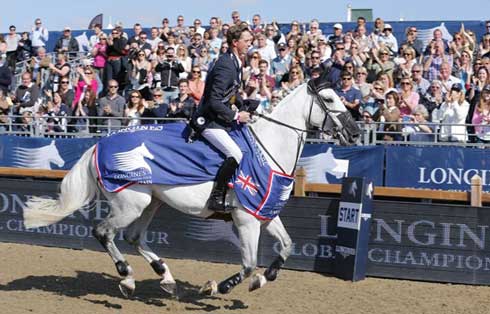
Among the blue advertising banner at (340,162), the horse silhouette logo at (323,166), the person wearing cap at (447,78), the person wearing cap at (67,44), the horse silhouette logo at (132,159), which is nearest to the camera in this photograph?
the horse silhouette logo at (132,159)

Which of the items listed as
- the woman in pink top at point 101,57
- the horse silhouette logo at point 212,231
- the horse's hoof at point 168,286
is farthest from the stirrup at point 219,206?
the woman in pink top at point 101,57

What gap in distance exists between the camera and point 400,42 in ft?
63.9

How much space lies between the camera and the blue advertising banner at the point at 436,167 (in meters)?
12.8

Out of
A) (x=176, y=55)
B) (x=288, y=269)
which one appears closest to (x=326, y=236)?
(x=288, y=269)

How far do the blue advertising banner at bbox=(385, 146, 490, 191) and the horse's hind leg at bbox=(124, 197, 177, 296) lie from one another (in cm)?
467

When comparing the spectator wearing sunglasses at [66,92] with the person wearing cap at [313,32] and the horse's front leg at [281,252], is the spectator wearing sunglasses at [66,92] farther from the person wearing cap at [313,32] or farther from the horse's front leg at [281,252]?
the horse's front leg at [281,252]

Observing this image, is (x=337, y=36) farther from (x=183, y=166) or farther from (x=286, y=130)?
(x=183, y=166)

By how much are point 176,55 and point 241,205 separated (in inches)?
398

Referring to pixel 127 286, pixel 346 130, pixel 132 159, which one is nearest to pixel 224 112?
pixel 132 159

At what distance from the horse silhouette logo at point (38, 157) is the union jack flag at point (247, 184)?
26.3 feet

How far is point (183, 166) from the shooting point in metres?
9.23

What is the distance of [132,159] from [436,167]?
5.50m

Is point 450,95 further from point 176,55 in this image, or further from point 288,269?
point 176,55

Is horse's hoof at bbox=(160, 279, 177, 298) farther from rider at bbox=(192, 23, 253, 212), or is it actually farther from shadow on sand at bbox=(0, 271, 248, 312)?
rider at bbox=(192, 23, 253, 212)
